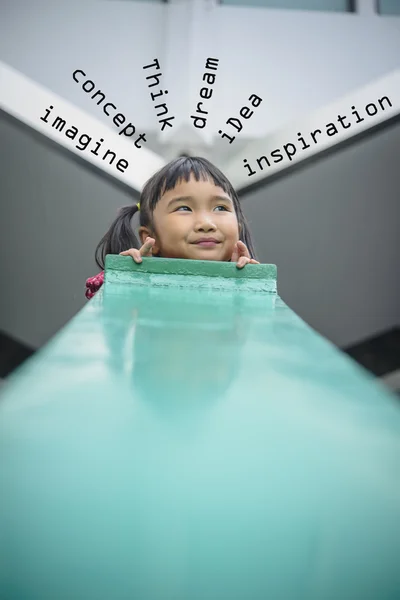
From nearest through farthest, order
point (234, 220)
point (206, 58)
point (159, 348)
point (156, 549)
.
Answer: point (156, 549) → point (159, 348) → point (234, 220) → point (206, 58)

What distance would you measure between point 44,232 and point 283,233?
918 millimetres

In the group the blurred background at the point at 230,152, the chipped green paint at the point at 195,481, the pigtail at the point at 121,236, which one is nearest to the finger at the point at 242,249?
the pigtail at the point at 121,236

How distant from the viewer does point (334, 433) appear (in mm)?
184

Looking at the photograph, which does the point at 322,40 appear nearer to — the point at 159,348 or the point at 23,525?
the point at 159,348

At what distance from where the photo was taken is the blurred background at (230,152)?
2.07 metres

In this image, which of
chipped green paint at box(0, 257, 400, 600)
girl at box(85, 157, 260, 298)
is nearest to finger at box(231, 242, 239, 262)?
girl at box(85, 157, 260, 298)

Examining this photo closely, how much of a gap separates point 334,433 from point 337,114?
2.14 m

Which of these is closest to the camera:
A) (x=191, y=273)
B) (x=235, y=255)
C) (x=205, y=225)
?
(x=191, y=273)

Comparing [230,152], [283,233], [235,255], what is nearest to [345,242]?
[283,233]

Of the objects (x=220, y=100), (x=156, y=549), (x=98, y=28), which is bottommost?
(x=156, y=549)

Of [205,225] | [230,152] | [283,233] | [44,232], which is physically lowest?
[205,225]

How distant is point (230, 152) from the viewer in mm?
2086

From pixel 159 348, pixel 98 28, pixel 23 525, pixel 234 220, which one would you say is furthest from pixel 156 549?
pixel 98 28

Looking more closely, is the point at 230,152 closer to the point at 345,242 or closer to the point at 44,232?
the point at 345,242
